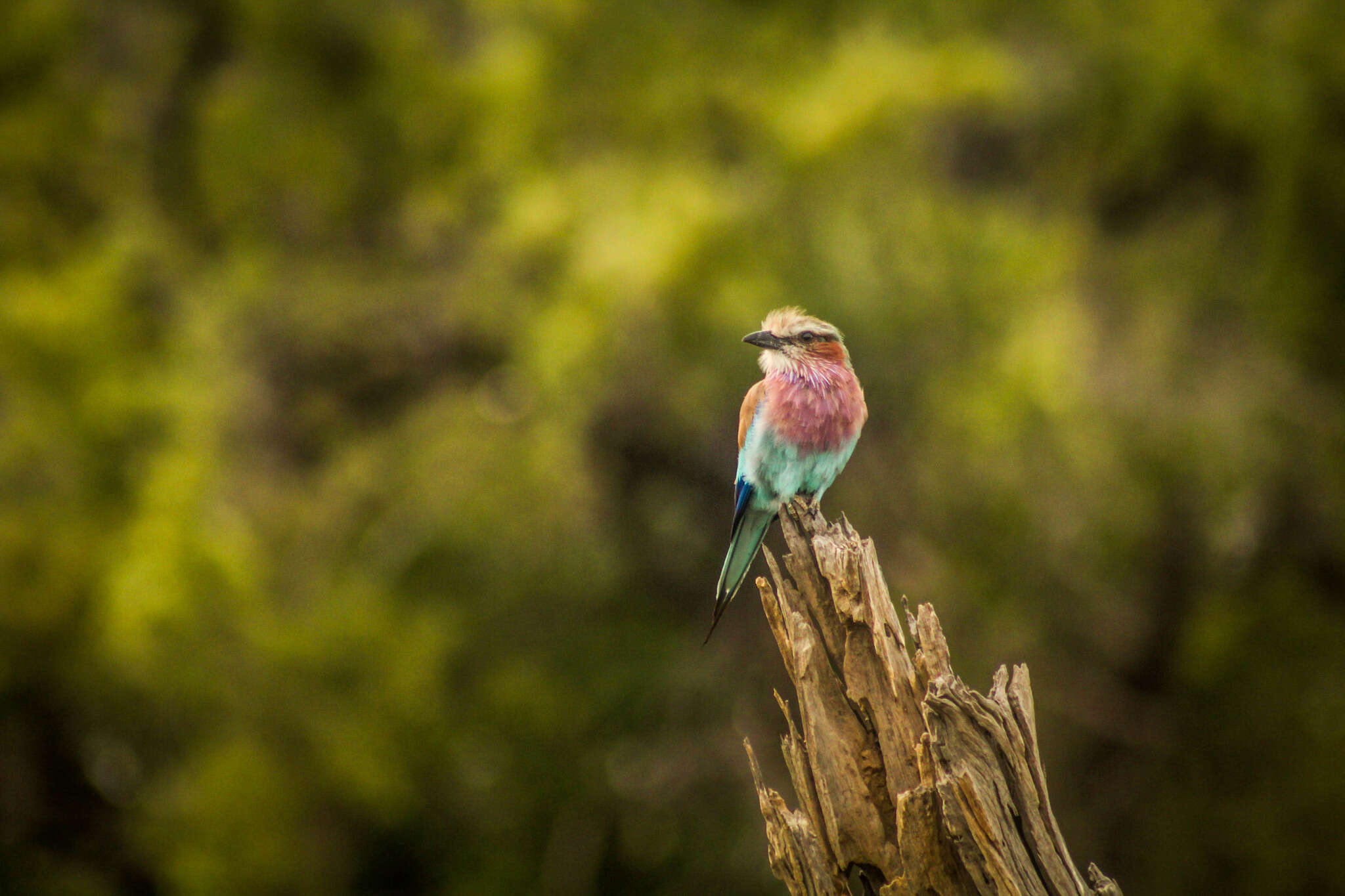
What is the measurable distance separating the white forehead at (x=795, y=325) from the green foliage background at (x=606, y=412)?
13.7ft

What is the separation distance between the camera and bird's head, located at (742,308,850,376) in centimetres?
515

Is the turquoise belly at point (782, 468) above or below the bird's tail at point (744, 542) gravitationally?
above

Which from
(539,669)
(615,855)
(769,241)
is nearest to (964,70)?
(769,241)

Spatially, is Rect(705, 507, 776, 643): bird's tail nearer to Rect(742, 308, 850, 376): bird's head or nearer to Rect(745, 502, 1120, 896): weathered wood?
Rect(742, 308, 850, 376): bird's head

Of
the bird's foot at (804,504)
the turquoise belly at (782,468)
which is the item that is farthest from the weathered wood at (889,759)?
the turquoise belly at (782,468)

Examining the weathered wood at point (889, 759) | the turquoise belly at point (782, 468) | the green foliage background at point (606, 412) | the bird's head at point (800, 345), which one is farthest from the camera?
the green foliage background at point (606, 412)

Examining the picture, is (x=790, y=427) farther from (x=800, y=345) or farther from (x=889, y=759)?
(x=889, y=759)

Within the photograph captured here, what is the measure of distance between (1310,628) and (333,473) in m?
9.43

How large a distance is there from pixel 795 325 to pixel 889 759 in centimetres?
216

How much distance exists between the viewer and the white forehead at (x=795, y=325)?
521cm

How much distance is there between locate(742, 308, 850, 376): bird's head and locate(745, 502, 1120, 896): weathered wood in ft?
3.86

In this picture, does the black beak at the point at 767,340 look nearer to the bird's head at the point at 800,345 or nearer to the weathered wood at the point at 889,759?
the bird's head at the point at 800,345

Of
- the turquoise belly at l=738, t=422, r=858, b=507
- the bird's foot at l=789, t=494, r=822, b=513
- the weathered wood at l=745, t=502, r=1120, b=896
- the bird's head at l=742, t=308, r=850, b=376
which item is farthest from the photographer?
the bird's head at l=742, t=308, r=850, b=376

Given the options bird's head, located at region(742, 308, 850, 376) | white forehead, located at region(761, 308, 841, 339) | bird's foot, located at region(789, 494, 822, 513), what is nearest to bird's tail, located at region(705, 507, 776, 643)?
bird's foot, located at region(789, 494, 822, 513)
